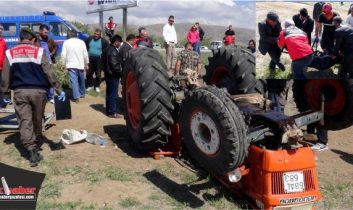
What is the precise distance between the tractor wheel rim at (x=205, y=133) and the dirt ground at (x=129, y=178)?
0.74 metres

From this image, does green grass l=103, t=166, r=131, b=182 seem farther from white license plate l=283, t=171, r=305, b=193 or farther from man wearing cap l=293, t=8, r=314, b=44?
man wearing cap l=293, t=8, r=314, b=44

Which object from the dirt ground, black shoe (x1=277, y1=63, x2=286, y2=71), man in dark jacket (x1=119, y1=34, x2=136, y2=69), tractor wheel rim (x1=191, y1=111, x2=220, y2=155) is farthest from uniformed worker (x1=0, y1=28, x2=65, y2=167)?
black shoe (x1=277, y1=63, x2=286, y2=71)

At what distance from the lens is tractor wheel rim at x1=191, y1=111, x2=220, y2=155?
3.66m

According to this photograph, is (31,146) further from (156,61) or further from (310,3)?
(310,3)

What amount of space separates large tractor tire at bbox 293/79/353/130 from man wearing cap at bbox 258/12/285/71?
52 cm

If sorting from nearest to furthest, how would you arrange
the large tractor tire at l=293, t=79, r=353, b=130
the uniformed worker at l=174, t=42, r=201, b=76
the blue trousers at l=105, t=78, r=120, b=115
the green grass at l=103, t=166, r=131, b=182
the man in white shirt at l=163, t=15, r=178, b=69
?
the large tractor tire at l=293, t=79, r=353, b=130
the green grass at l=103, t=166, r=131, b=182
the blue trousers at l=105, t=78, r=120, b=115
the uniformed worker at l=174, t=42, r=201, b=76
the man in white shirt at l=163, t=15, r=178, b=69

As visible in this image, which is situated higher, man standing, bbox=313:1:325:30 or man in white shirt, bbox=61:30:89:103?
man standing, bbox=313:1:325:30

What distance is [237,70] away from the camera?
5492mm

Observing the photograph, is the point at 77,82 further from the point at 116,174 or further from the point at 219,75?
the point at 116,174

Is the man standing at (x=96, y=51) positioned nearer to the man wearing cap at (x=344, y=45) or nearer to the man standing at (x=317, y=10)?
the man standing at (x=317, y=10)

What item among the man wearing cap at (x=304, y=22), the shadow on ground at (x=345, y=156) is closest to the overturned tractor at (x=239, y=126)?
the man wearing cap at (x=304, y=22)

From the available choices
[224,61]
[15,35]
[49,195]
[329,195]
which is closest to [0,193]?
[49,195]

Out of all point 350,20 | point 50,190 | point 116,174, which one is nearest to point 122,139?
point 116,174

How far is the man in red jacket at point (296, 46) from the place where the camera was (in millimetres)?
5172
